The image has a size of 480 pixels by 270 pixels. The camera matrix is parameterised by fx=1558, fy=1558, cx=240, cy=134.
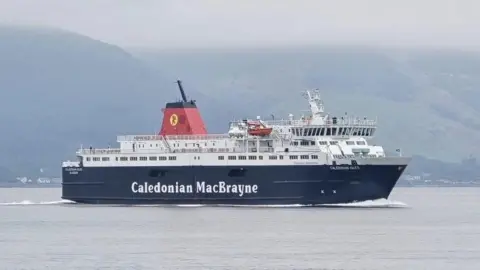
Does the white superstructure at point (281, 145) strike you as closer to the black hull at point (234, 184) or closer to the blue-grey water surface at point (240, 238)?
the black hull at point (234, 184)

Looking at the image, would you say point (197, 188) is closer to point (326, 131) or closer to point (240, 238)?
point (326, 131)

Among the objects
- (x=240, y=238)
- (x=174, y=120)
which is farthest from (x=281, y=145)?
(x=240, y=238)

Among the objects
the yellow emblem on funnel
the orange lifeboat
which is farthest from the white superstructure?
the yellow emblem on funnel

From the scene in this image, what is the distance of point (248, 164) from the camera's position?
4070 inches

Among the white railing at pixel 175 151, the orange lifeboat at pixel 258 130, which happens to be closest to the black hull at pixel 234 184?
the white railing at pixel 175 151

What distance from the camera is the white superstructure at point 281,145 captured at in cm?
10150

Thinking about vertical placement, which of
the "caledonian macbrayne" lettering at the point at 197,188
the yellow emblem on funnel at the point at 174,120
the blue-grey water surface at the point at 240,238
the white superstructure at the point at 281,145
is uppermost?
the yellow emblem on funnel at the point at 174,120

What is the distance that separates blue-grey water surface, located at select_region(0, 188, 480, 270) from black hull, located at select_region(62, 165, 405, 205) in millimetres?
1200

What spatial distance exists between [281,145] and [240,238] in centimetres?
2428

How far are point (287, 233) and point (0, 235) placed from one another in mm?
15494

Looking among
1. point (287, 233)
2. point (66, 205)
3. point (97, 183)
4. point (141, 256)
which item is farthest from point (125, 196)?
point (141, 256)

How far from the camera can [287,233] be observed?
82.1 meters

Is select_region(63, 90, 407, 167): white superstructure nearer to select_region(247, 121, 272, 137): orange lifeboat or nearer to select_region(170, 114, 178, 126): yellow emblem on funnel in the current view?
select_region(247, 121, 272, 137): orange lifeboat

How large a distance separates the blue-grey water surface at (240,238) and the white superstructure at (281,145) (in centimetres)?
327
